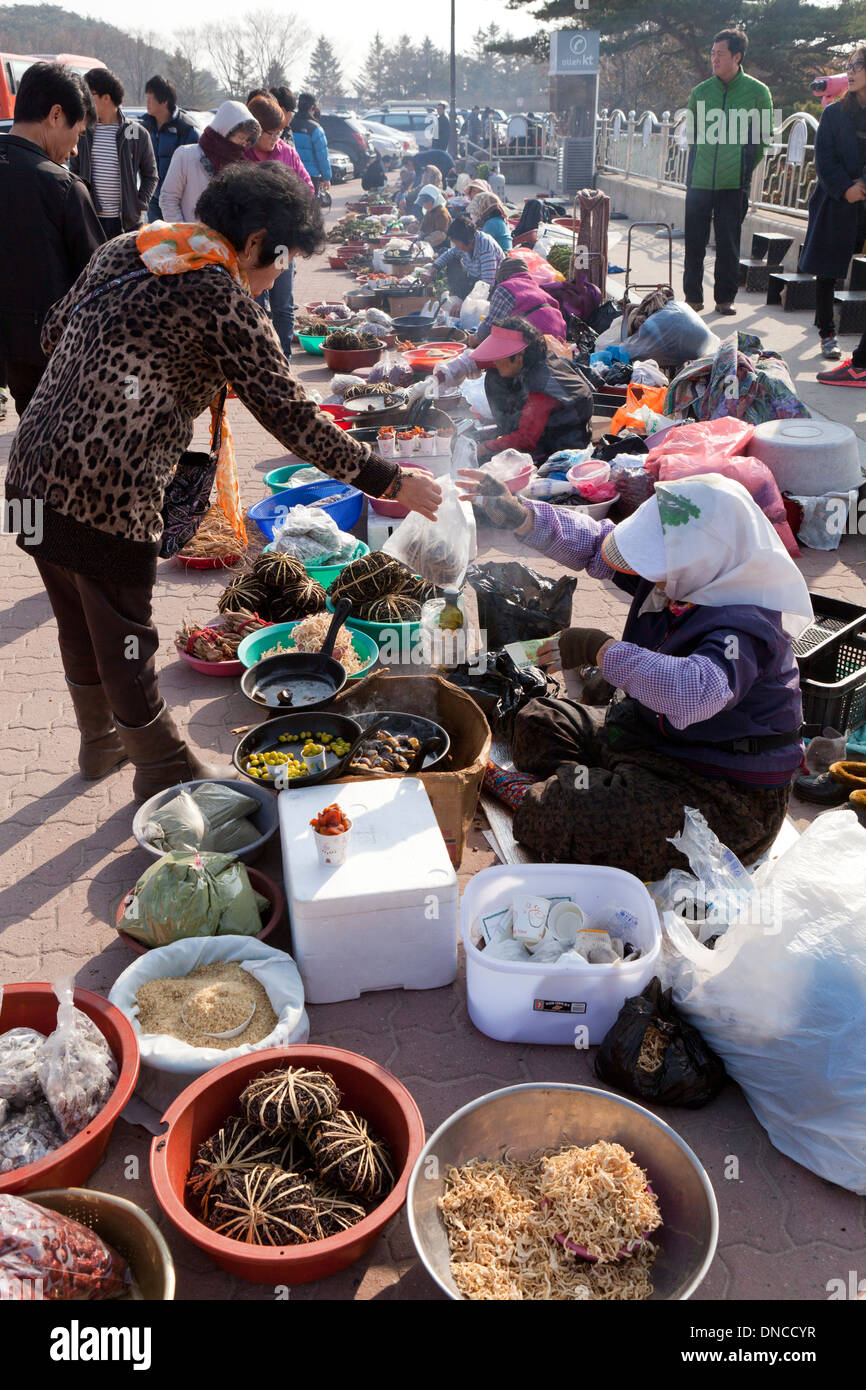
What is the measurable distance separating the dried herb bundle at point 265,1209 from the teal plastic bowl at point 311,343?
30.3 ft

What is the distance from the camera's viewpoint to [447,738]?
3.37m

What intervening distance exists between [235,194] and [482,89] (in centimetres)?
10760

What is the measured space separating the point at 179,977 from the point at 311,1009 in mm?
395

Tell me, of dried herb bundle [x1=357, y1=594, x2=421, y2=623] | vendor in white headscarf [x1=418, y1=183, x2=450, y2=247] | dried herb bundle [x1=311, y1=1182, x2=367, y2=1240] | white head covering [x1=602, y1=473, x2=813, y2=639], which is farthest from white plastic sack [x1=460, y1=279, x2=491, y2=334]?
dried herb bundle [x1=311, y1=1182, x2=367, y2=1240]

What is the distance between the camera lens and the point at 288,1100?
85.8 inches

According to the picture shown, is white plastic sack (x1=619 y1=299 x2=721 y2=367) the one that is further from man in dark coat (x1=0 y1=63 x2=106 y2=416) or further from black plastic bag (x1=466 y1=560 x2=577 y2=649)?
man in dark coat (x1=0 y1=63 x2=106 y2=416)

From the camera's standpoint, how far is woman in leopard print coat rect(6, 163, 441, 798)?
8.65 ft

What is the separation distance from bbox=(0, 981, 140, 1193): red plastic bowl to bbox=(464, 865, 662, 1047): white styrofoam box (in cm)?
91

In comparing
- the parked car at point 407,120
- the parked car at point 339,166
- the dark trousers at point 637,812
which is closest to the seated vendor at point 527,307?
the dark trousers at point 637,812

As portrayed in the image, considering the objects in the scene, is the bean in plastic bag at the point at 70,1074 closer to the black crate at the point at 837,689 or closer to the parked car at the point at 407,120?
the black crate at the point at 837,689

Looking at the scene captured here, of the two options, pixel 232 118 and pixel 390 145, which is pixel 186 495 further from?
pixel 390 145

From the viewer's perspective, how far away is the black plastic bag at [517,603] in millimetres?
4336
